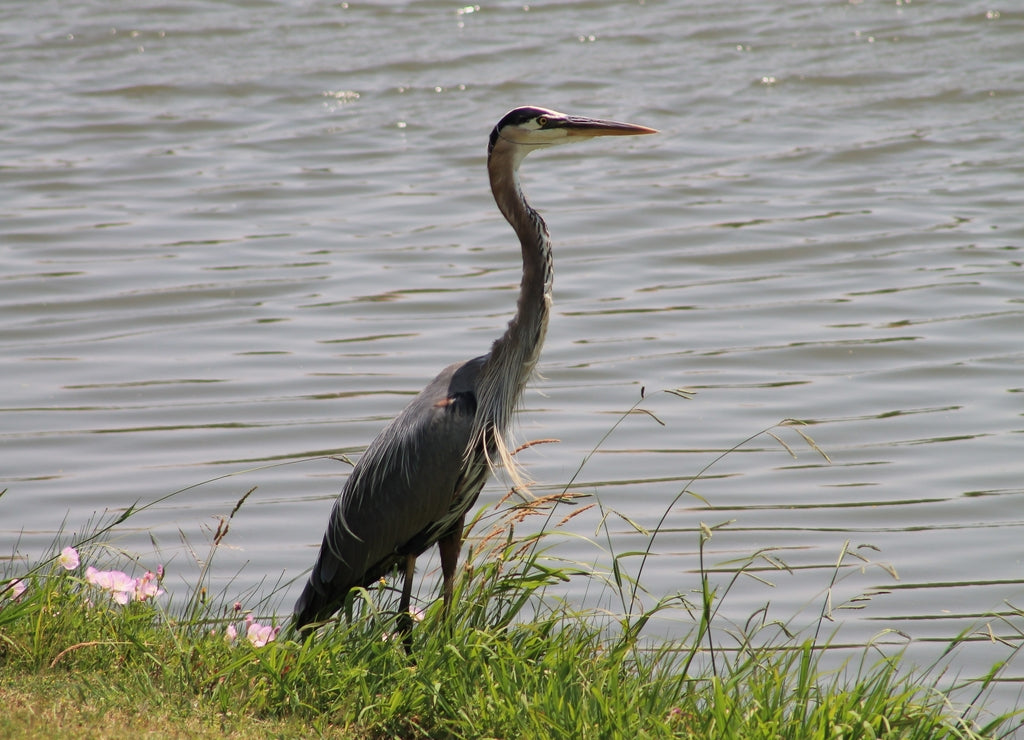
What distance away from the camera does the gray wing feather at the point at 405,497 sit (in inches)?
184

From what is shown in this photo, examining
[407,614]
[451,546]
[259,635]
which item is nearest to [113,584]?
[259,635]

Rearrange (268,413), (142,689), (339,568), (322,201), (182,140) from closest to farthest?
(142,689) → (339,568) → (268,413) → (322,201) → (182,140)

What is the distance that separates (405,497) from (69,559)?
1.13 metres

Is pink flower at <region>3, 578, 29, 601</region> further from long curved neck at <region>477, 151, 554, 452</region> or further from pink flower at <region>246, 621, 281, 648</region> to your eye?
long curved neck at <region>477, 151, 554, 452</region>

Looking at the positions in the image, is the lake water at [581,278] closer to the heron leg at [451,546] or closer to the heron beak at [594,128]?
the heron leg at [451,546]

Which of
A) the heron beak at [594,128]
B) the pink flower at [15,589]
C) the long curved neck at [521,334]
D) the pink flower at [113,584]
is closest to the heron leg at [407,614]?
the long curved neck at [521,334]

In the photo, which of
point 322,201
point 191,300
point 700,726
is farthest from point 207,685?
point 322,201

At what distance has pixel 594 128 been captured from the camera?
488cm

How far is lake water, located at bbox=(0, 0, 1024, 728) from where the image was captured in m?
6.45

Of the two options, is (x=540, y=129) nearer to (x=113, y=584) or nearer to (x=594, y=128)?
(x=594, y=128)

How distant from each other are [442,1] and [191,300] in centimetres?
1031

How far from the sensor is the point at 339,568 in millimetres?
4738

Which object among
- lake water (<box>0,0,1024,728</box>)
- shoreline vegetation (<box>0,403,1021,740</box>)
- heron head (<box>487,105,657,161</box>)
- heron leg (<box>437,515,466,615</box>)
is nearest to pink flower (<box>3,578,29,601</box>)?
shoreline vegetation (<box>0,403,1021,740</box>)

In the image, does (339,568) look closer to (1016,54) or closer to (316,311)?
(316,311)
